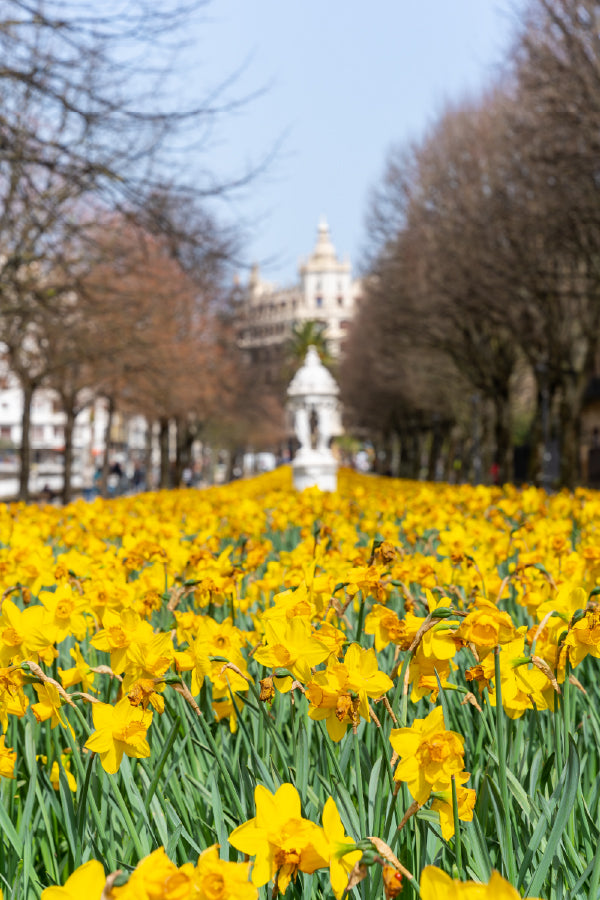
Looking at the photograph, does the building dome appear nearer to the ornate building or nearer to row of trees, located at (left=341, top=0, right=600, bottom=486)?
the ornate building

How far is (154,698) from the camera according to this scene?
6.44 ft

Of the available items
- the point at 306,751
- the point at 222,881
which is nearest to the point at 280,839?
the point at 222,881

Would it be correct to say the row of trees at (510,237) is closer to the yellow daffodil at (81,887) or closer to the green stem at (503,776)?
the green stem at (503,776)

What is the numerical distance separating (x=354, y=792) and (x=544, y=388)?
73.4ft

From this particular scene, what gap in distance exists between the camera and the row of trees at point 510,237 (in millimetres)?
15062

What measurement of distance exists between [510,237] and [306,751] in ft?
59.7

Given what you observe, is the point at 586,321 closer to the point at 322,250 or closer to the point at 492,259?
the point at 492,259

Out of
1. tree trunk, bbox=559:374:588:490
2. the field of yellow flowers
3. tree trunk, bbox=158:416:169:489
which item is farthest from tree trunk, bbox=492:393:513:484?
the field of yellow flowers

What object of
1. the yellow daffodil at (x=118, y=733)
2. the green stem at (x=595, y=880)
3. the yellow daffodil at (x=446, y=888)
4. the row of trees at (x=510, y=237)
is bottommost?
the green stem at (x=595, y=880)

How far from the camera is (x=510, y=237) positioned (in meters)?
19.3

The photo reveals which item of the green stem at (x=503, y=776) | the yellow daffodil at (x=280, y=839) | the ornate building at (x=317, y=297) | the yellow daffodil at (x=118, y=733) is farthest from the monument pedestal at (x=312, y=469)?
the ornate building at (x=317, y=297)

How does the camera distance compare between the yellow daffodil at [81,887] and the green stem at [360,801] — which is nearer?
the yellow daffodil at [81,887]

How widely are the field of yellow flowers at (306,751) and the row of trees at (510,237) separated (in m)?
12.9

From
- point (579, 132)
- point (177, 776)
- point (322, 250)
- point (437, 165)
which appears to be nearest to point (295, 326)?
point (322, 250)
